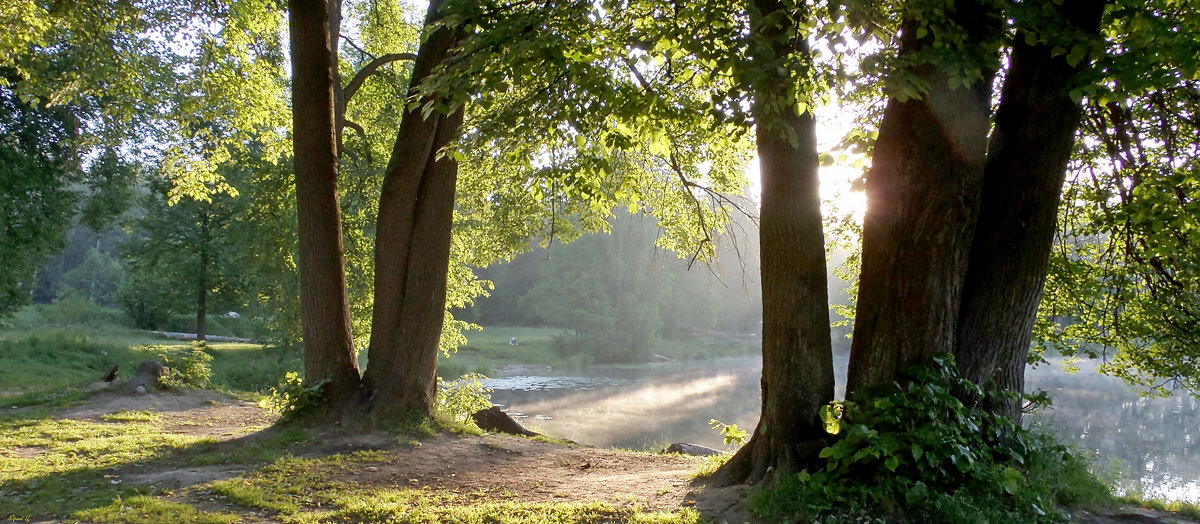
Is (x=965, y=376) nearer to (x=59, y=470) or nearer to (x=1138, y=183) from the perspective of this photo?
(x=1138, y=183)

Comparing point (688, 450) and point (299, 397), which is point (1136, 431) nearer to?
point (688, 450)

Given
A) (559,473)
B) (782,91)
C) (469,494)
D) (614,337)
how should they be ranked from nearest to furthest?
(782,91) < (469,494) < (559,473) < (614,337)

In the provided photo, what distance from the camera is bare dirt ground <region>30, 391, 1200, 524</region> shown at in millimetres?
4594

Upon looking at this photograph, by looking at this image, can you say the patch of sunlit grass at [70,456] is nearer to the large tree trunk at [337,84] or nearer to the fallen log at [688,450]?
the large tree trunk at [337,84]

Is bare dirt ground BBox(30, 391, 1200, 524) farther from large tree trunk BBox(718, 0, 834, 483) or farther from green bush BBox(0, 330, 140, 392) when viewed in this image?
green bush BBox(0, 330, 140, 392)

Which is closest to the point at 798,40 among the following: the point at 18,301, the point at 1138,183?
the point at 1138,183

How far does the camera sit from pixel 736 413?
19.8 meters

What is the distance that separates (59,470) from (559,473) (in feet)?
13.1

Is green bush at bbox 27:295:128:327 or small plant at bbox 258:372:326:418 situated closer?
small plant at bbox 258:372:326:418

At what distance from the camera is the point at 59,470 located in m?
5.58

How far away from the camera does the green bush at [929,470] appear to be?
384 centimetres

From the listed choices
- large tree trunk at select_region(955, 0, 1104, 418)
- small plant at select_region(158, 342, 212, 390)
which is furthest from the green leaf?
small plant at select_region(158, 342, 212, 390)

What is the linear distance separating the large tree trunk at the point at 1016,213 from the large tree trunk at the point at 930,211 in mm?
197

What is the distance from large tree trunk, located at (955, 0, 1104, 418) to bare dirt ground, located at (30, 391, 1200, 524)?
1.14 meters
